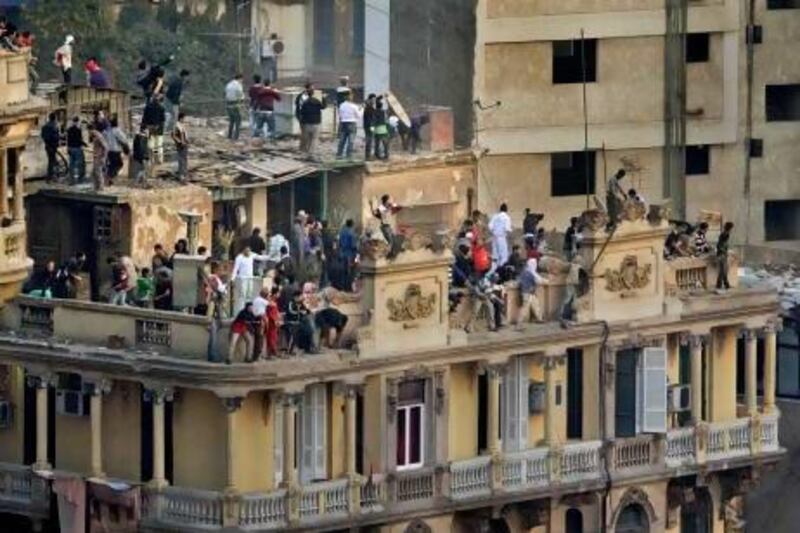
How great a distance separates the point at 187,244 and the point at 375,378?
4324 mm

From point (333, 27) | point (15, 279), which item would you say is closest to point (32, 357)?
point (15, 279)

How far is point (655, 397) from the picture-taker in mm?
111812

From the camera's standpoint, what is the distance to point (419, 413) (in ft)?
357

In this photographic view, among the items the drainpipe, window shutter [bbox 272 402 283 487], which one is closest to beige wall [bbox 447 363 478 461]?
window shutter [bbox 272 402 283 487]

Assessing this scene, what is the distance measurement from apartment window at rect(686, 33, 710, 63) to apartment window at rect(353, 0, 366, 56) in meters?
10.8

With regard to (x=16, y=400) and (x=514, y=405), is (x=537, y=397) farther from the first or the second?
(x=16, y=400)

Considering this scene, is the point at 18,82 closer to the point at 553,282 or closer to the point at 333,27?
the point at 553,282

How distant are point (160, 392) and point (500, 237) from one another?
8.53 metres

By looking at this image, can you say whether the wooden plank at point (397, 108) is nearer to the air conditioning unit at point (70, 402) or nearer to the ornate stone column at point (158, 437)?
the air conditioning unit at point (70, 402)

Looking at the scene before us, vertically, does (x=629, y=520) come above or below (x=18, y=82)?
below

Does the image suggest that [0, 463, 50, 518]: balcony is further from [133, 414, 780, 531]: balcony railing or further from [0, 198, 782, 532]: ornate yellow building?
[133, 414, 780, 531]: balcony railing

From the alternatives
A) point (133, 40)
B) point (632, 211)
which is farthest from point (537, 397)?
point (133, 40)

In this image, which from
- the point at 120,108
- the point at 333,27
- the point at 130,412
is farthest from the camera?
the point at 333,27

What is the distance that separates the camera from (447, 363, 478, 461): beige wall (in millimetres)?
109125
